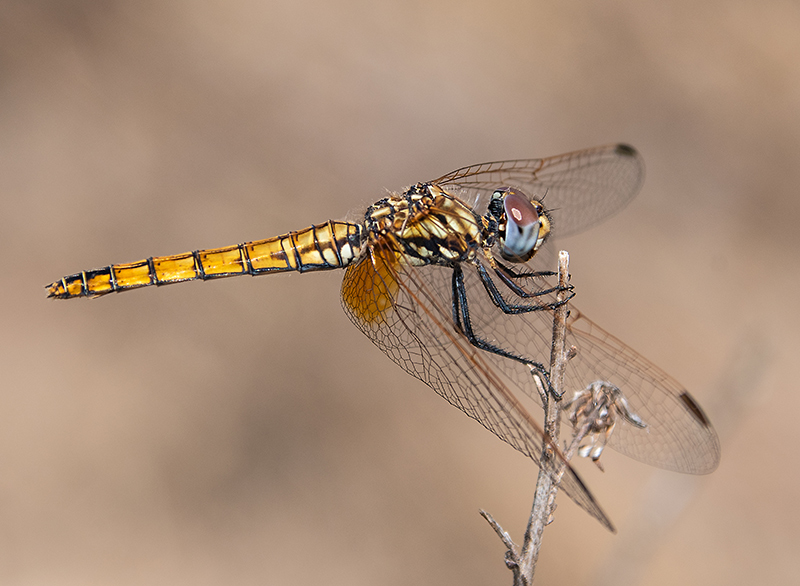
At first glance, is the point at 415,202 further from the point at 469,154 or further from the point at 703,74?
the point at 703,74

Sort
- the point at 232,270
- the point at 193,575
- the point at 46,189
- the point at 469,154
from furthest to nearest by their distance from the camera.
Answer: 1. the point at 469,154
2. the point at 46,189
3. the point at 193,575
4. the point at 232,270

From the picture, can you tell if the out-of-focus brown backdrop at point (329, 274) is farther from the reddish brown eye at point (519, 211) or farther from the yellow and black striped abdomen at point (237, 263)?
the yellow and black striped abdomen at point (237, 263)

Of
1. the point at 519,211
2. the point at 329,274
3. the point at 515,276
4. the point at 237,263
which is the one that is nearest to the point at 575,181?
the point at 519,211

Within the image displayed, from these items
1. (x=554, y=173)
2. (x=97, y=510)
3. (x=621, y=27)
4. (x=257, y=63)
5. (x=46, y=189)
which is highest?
(x=257, y=63)

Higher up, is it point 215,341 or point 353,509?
point 215,341

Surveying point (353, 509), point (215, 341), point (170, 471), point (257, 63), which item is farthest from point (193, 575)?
point (257, 63)

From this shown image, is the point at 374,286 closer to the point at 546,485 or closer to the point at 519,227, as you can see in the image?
the point at 519,227

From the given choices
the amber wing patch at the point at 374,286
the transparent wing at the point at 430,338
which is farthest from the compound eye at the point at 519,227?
the amber wing patch at the point at 374,286

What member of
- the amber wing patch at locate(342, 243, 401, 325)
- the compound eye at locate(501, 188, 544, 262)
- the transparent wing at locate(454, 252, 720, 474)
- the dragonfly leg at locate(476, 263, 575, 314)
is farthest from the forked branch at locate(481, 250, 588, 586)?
the amber wing patch at locate(342, 243, 401, 325)
